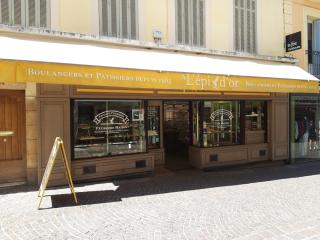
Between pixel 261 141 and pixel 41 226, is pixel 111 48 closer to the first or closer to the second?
pixel 41 226

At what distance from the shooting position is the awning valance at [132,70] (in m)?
5.72

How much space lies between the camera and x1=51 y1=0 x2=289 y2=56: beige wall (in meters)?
7.46

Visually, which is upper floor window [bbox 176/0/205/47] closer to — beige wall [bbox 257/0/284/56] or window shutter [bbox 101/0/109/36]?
window shutter [bbox 101/0/109/36]

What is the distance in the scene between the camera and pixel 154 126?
10.3 metres

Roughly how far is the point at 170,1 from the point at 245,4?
287 centimetres

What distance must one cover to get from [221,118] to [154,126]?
225cm

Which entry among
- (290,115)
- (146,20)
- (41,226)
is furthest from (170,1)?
(41,226)

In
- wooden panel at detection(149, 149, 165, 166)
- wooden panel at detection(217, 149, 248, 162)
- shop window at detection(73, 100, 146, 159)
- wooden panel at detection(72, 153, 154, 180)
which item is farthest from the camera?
wooden panel at detection(149, 149, 165, 166)

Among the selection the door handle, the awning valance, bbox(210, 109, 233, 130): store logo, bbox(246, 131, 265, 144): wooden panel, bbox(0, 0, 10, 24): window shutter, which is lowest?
bbox(246, 131, 265, 144): wooden panel

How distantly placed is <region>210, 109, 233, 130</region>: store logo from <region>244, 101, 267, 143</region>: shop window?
63 centimetres

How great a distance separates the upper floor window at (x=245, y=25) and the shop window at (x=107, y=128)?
160 inches

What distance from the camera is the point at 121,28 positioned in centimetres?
816

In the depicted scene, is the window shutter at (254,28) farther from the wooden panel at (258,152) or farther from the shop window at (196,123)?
the wooden panel at (258,152)

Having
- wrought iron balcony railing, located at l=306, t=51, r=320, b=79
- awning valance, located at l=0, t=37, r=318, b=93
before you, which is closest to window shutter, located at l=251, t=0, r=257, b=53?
awning valance, located at l=0, t=37, r=318, b=93
